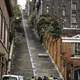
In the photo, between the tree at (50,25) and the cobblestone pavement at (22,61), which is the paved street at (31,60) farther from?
the tree at (50,25)

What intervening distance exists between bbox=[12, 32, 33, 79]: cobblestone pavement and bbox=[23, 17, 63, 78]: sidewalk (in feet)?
1.90

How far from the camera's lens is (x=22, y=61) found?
51.6 m

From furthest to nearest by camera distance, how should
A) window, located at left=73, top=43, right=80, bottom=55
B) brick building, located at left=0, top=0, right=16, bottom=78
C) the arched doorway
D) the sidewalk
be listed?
window, located at left=73, top=43, right=80, bottom=55, the sidewalk, the arched doorway, brick building, located at left=0, top=0, right=16, bottom=78

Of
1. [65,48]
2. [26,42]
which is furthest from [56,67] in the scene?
[26,42]

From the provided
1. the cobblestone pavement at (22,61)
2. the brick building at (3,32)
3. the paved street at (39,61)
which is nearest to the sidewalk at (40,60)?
the paved street at (39,61)

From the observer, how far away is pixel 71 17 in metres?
91.5

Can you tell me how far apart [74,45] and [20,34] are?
34937 mm

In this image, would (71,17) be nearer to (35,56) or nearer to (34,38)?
(34,38)

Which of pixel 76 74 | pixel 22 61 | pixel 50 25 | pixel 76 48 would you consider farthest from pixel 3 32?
pixel 50 25

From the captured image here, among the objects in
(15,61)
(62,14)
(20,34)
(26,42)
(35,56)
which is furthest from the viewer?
(62,14)

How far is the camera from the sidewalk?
45.5 m

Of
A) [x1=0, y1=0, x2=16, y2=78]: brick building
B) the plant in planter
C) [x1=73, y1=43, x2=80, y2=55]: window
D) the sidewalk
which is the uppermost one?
[x1=0, y1=0, x2=16, y2=78]: brick building

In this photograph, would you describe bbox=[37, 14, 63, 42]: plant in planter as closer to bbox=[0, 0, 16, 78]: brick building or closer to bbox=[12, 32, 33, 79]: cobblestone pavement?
bbox=[12, 32, 33, 79]: cobblestone pavement

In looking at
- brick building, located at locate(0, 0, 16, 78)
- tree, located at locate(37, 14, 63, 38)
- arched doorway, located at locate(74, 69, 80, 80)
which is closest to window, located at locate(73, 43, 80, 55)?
→ arched doorway, located at locate(74, 69, 80, 80)
